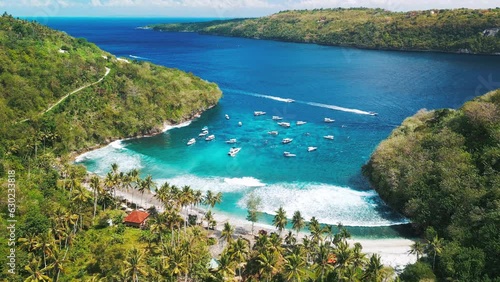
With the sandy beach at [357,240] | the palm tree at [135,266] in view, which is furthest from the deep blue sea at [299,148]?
the palm tree at [135,266]

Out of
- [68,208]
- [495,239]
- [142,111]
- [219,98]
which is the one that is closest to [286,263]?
[495,239]

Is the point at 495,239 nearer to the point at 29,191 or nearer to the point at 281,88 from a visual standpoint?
the point at 29,191

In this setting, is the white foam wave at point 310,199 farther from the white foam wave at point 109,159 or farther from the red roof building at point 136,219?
the red roof building at point 136,219

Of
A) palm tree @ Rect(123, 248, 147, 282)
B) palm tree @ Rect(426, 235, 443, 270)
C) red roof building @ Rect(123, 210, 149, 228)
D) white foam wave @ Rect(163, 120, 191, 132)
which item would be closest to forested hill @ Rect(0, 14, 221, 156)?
white foam wave @ Rect(163, 120, 191, 132)

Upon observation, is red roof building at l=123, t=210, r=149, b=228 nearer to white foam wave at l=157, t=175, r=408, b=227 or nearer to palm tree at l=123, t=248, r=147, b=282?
white foam wave at l=157, t=175, r=408, b=227

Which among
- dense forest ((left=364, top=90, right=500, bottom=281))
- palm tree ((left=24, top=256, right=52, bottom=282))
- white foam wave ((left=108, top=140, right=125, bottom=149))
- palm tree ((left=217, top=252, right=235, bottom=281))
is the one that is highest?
dense forest ((left=364, top=90, right=500, bottom=281))

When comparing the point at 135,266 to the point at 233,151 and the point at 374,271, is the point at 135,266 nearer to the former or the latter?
the point at 374,271
